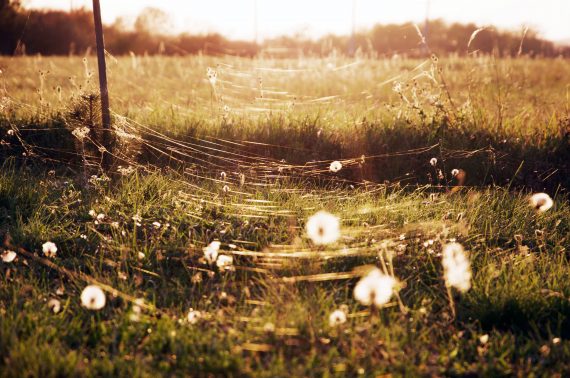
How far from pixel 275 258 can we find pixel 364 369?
0.96m

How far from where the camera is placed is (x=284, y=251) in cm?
285

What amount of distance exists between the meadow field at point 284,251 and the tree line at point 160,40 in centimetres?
309

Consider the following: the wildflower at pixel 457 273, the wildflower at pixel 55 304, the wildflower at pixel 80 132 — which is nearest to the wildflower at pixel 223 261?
the wildflower at pixel 55 304

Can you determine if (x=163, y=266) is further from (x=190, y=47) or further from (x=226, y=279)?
(x=190, y=47)

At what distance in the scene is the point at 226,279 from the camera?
266 centimetres

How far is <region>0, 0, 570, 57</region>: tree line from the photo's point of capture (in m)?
11.9

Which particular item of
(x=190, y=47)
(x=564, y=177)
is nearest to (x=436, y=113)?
(x=564, y=177)

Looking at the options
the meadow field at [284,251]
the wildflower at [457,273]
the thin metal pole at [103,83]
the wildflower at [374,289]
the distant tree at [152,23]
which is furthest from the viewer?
the distant tree at [152,23]

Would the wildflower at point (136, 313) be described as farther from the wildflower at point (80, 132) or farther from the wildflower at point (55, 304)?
the wildflower at point (80, 132)

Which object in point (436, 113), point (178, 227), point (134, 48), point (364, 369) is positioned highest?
point (134, 48)

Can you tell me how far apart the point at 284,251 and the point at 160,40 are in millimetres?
23637

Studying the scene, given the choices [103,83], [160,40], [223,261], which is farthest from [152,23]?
[223,261]

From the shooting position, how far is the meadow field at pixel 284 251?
2.06 m

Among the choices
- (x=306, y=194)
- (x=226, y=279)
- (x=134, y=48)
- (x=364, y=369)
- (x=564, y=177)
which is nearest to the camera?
(x=364, y=369)
